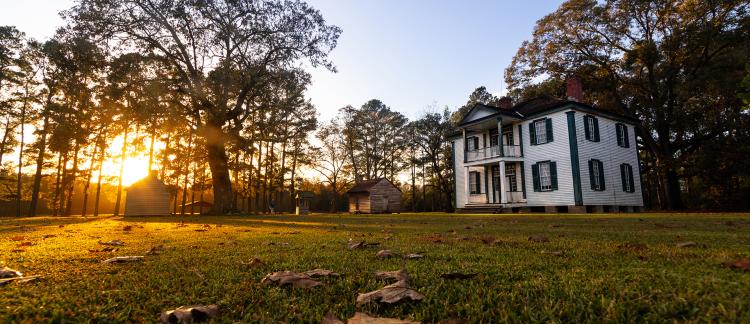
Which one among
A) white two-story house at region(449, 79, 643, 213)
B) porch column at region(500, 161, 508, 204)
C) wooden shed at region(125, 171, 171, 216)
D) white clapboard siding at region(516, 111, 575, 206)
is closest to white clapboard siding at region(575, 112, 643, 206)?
white two-story house at region(449, 79, 643, 213)

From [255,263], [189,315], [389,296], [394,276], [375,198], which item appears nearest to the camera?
[189,315]

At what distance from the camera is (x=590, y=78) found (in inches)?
920

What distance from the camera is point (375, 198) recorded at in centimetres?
3384

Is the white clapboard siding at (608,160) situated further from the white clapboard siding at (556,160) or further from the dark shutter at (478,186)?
the dark shutter at (478,186)

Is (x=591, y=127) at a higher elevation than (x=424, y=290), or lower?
higher

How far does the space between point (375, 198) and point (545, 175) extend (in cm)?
1729

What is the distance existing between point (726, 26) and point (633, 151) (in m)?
8.19

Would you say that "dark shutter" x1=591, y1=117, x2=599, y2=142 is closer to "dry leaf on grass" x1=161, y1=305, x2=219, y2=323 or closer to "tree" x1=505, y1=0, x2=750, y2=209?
"tree" x1=505, y1=0, x2=750, y2=209

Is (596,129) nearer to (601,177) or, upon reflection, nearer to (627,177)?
(601,177)

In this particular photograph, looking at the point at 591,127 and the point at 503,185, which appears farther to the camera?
the point at 503,185

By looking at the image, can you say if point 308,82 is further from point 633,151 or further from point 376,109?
point 376,109

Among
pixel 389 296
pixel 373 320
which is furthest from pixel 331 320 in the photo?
pixel 389 296

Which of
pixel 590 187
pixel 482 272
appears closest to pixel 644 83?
pixel 590 187

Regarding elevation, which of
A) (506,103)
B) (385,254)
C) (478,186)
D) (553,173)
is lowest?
(385,254)
